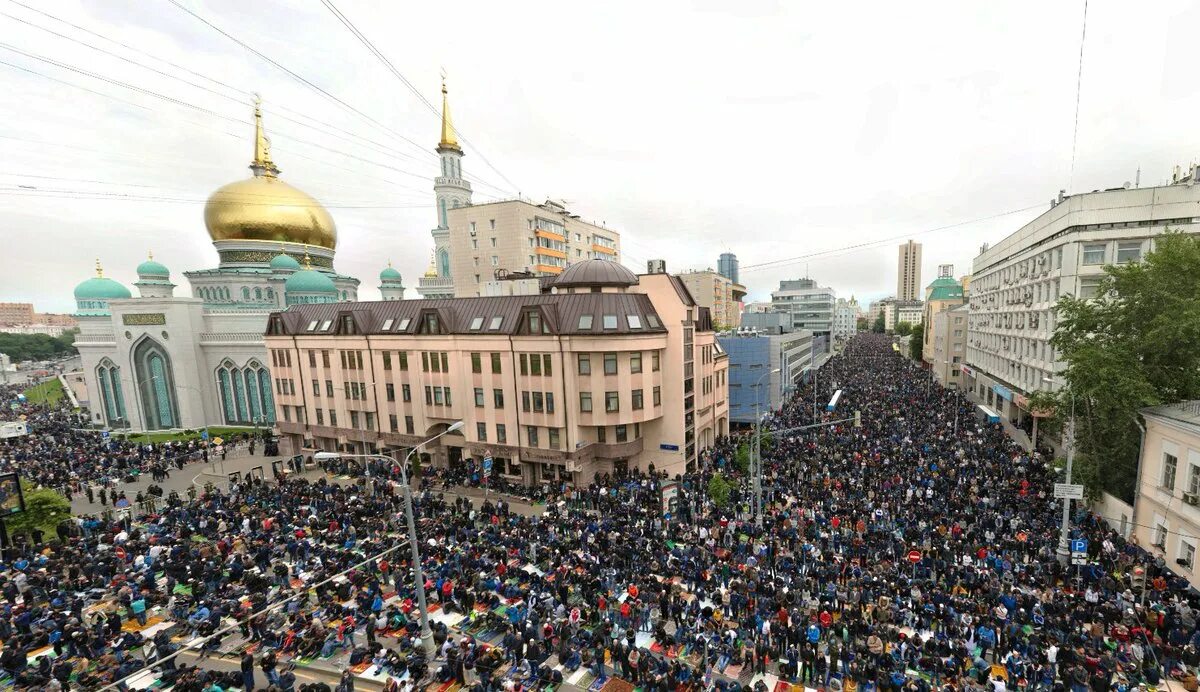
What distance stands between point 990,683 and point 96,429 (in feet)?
250

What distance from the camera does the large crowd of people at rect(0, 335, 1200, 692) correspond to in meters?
14.1

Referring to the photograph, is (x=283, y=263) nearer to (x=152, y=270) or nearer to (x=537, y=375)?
(x=152, y=270)

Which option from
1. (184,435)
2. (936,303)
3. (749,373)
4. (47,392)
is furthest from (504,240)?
(47,392)

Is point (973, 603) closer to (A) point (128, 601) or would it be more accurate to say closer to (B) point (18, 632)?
(A) point (128, 601)

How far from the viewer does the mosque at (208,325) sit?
51406 mm

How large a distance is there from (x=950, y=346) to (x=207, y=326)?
94.0m

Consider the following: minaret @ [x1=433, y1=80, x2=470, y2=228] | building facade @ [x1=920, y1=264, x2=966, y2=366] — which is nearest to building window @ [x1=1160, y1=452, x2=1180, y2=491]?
minaret @ [x1=433, y1=80, x2=470, y2=228]

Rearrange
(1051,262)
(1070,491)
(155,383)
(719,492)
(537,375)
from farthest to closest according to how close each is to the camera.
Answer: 1. (155,383)
2. (1051,262)
3. (537,375)
4. (719,492)
5. (1070,491)

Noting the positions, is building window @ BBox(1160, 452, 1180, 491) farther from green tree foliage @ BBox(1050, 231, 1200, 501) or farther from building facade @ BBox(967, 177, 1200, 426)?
building facade @ BBox(967, 177, 1200, 426)

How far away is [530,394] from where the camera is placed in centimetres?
3206

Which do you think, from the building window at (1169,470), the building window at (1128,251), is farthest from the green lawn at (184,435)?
the building window at (1128,251)

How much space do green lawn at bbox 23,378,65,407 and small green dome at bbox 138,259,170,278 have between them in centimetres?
3966

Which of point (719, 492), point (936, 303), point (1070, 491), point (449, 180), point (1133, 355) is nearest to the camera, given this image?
point (1070, 491)

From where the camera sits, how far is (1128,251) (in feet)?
105
